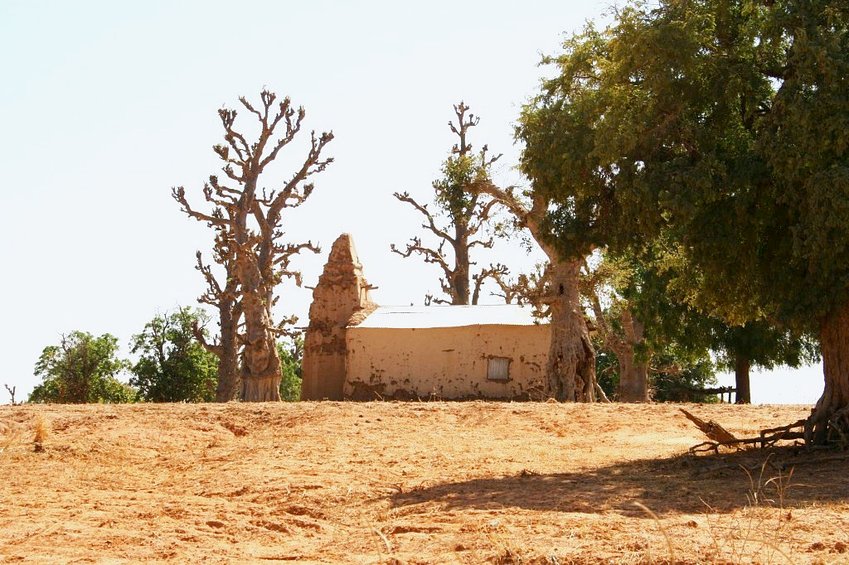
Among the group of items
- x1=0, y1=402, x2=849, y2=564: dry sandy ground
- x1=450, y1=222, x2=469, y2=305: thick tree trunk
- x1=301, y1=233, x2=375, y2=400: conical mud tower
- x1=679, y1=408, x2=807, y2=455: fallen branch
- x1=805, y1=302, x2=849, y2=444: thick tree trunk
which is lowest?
x1=0, y1=402, x2=849, y2=564: dry sandy ground

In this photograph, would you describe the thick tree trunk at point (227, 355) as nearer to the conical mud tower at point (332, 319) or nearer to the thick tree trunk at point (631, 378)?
the conical mud tower at point (332, 319)

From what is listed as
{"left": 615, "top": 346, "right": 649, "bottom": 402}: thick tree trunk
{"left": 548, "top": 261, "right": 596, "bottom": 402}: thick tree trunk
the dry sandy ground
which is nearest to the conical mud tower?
{"left": 615, "top": 346, "right": 649, "bottom": 402}: thick tree trunk

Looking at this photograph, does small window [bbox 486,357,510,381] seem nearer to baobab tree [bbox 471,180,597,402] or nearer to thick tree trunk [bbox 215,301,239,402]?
baobab tree [bbox 471,180,597,402]

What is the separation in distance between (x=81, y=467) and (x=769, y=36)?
11281mm

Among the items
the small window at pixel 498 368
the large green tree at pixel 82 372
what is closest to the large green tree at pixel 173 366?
the large green tree at pixel 82 372

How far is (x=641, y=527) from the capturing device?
9219mm

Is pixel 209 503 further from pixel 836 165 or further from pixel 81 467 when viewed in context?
pixel 836 165

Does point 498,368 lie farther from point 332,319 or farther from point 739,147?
point 739,147

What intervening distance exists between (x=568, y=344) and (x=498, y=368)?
25.4ft

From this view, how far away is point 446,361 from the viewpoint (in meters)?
33.0

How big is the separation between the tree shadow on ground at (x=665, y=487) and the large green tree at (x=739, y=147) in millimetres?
1593

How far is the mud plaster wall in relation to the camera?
107ft

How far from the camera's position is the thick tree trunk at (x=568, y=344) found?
25.3 meters

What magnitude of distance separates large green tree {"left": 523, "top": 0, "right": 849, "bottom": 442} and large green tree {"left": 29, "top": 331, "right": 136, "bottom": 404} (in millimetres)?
28050
